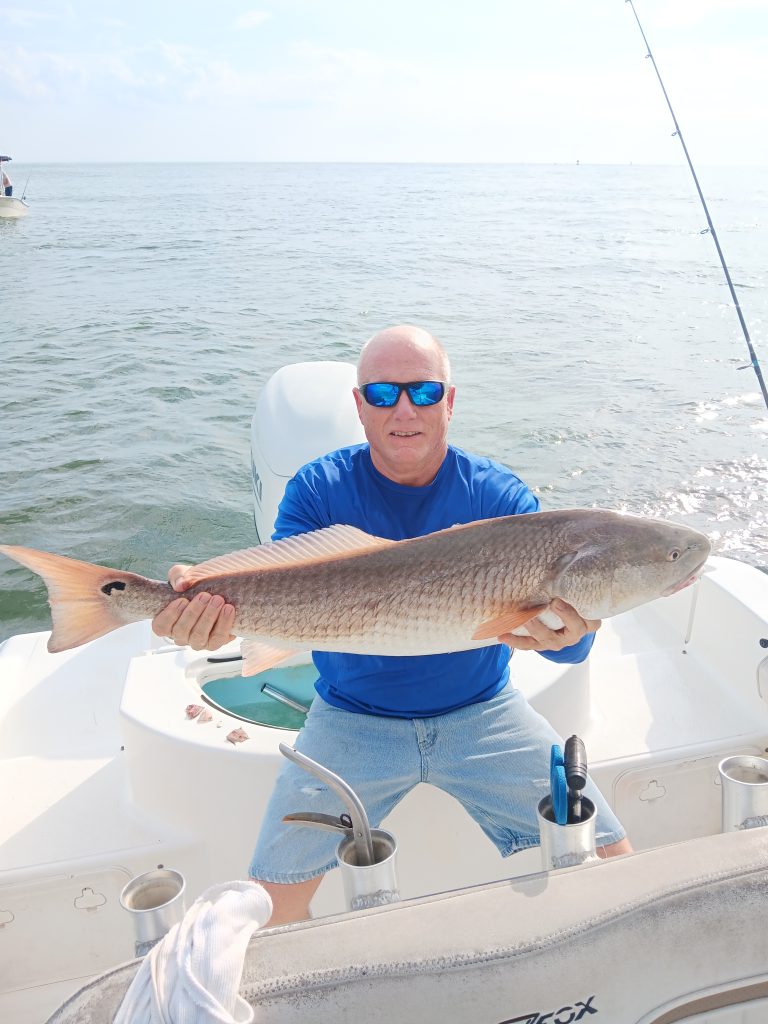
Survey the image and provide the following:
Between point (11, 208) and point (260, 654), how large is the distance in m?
44.7

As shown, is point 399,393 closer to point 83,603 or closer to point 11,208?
point 83,603

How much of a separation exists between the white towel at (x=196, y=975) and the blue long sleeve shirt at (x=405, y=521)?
5.00 feet

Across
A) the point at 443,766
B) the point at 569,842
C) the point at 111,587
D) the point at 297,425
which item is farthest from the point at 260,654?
the point at 297,425

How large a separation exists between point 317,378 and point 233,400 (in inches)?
347

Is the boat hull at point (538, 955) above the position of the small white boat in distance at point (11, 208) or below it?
below

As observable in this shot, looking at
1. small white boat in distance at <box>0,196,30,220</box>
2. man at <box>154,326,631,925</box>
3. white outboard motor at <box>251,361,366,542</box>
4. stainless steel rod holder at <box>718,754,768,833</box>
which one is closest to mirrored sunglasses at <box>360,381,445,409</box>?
man at <box>154,326,631,925</box>

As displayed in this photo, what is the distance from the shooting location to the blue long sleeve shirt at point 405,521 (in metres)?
3.23

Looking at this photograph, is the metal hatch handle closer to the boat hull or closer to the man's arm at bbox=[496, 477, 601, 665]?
the boat hull

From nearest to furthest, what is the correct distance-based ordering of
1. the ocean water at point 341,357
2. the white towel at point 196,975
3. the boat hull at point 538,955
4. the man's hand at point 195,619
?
the white towel at point 196,975, the boat hull at point 538,955, the man's hand at point 195,619, the ocean water at point 341,357

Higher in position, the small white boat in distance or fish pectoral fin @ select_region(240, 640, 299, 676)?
the small white boat in distance

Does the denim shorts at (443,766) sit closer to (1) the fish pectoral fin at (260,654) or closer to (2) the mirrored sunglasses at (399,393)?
(1) the fish pectoral fin at (260,654)

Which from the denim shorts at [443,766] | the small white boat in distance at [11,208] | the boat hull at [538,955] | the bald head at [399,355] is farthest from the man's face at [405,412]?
the small white boat in distance at [11,208]

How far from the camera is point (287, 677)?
418 centimetres

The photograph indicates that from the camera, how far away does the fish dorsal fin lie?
2.83m
